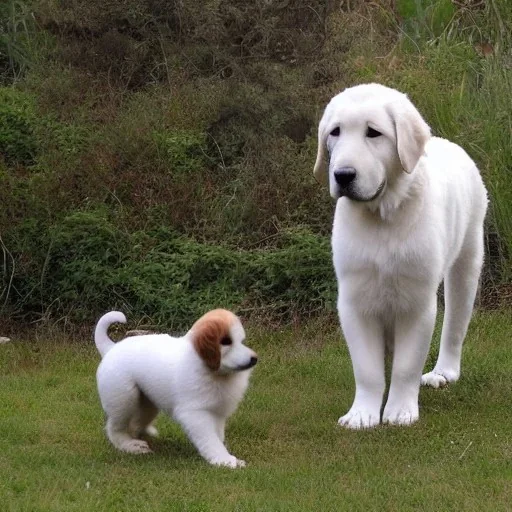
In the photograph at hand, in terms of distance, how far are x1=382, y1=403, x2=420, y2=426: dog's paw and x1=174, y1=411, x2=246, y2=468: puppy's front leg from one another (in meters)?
1.16

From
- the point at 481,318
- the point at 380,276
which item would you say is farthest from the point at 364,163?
the point at 481,318

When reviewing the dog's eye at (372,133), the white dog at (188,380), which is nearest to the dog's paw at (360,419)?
the white dog at (188,380)

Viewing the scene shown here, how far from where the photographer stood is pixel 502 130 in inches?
423

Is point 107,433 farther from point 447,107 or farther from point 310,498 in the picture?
point 447,107

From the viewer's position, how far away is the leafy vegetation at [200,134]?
408 inches

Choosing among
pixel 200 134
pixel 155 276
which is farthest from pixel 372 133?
pixel 200 134

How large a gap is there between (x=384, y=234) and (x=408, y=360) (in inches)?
29.8

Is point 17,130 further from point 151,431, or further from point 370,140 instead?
point 370,140

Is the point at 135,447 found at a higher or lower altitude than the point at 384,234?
lower

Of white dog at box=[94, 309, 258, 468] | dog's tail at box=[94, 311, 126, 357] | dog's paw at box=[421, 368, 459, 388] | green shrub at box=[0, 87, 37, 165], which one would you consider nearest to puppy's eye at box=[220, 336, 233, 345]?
white dog at box=[94, 309, 258, 468]

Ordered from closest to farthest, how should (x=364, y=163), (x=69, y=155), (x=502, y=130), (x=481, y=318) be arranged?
(x=364, y=163) < (x=481, y=318) < (x=502, y=130) < (x=69, y=155)

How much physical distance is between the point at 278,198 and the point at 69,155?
217 cm

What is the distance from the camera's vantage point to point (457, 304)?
780 cm

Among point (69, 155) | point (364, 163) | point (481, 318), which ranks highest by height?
point (364, 163)
